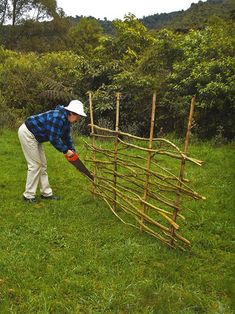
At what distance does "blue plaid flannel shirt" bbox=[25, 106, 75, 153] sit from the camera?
218 inches

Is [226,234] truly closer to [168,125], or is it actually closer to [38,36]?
[168,125]

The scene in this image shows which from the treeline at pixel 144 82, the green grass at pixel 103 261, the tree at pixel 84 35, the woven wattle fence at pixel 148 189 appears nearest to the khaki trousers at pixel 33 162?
the green grass at pixel 103 261

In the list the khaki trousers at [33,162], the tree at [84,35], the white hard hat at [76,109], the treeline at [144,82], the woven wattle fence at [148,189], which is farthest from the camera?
the tree at [84,35]

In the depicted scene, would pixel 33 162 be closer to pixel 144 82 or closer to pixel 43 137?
pixel 43 137

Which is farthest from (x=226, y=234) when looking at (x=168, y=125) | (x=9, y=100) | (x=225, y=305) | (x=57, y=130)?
(x=9, y=100)

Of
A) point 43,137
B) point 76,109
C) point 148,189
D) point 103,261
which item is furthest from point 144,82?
point 103,261

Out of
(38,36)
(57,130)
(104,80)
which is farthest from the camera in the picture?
(38,36)

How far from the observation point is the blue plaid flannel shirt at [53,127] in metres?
5.55

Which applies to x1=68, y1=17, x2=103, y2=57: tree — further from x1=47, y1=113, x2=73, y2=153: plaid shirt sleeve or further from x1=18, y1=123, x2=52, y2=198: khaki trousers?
x1=47, y1=113, x2=73, y2=153: plaid shirt sleeve

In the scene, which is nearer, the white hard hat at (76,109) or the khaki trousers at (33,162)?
the white hard hat at (76,109)

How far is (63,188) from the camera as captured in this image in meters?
6.93

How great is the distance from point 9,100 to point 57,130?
801 centimetres

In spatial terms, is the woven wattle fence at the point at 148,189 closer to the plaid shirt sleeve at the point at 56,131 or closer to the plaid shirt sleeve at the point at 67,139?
the plaid shirt sleeve at the point at 67,139

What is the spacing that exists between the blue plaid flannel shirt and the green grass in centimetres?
97
